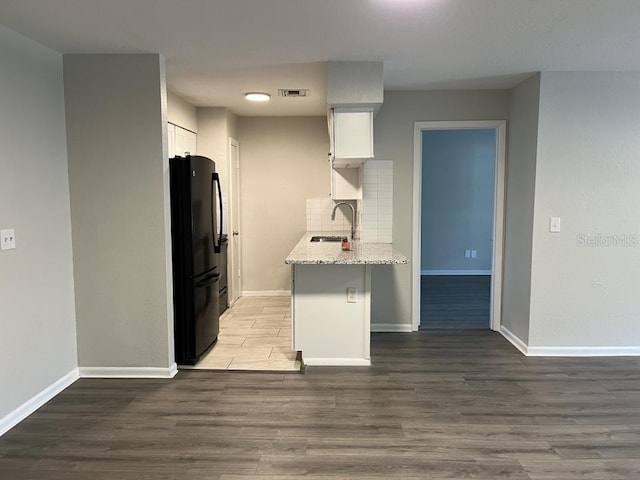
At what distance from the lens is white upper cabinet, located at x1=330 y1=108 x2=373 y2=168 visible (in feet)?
11.5

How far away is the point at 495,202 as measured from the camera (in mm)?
4414

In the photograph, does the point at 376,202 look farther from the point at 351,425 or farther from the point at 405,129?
the point at 351,425

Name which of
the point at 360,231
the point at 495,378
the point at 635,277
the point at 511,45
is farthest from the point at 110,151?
the point at 635,277

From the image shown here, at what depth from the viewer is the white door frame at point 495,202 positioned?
4.34 metres

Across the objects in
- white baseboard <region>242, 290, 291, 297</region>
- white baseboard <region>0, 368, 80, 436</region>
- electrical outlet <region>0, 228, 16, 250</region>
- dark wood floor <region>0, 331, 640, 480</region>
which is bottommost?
dark wood floor <region>0, 331, 640, 480</region>

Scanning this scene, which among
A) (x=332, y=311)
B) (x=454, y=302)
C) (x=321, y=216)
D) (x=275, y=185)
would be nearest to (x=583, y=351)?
(x=454, y=302)

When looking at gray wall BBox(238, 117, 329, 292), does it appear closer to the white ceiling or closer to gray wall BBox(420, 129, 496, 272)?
the white ceiling

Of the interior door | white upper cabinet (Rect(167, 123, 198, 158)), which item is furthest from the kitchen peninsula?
the interior door

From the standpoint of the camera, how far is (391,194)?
14.6 ft

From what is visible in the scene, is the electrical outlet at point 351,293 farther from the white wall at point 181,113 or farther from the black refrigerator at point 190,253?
the white wall at point 181,113

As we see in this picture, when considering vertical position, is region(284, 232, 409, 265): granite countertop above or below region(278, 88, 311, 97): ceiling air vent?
below

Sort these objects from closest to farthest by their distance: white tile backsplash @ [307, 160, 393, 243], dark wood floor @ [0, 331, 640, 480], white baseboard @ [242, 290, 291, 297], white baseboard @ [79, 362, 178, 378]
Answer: dark wood floor @ [0, 331, 640, 480] < white baseboard @ [79, 362, 178, 378] < white tile backsplash @ [307, 160, 393, 243] < white baseboard @ [242, 290, 291, 297]

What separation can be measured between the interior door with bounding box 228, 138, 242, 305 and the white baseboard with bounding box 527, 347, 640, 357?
11.5ft

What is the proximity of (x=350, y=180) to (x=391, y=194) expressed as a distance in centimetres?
55
